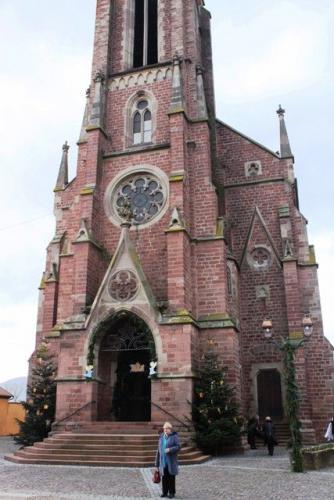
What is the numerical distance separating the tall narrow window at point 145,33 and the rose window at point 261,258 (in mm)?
12370

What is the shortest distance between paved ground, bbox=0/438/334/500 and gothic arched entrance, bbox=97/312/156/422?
573cm

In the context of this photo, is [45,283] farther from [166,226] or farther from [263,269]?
[263,269]

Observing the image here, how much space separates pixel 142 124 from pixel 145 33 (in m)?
6.80

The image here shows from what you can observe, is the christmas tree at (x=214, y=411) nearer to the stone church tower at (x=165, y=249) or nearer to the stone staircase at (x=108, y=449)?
the stone church tower at (x=165, y=249)

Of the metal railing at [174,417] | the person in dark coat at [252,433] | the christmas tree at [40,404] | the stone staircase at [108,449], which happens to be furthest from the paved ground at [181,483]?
the person in dark coat at [252,433]

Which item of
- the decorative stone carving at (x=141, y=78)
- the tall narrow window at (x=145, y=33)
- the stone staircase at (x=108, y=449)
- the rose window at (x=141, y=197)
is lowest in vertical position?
the stone staircase at (x=108, y=449)

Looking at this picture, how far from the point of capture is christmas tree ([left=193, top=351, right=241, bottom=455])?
17203 millimetres

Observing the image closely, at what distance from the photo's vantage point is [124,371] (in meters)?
20.9

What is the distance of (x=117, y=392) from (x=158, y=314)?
3.90 metres

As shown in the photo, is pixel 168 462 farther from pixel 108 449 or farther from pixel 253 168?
pixel 253 168

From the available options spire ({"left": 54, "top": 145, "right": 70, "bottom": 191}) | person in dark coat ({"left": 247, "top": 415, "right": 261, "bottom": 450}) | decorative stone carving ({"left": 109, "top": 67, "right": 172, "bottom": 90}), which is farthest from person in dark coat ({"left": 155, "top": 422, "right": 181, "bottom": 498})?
spire ({"left": 54, "top": 145, "right": 70, "bottom": 191})

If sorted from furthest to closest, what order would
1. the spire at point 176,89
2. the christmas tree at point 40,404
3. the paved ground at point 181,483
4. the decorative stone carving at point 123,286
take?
the spire at point 176,89, the decorative stone carving at point 123,286, the christmas tree at point 40,404, the paved ground at point 181,483

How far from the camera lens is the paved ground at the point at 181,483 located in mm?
9969

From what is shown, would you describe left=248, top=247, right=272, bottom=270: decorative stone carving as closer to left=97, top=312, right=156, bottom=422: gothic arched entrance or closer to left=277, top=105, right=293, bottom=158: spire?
left=277, top=105, right=293, bottom=158: spire
